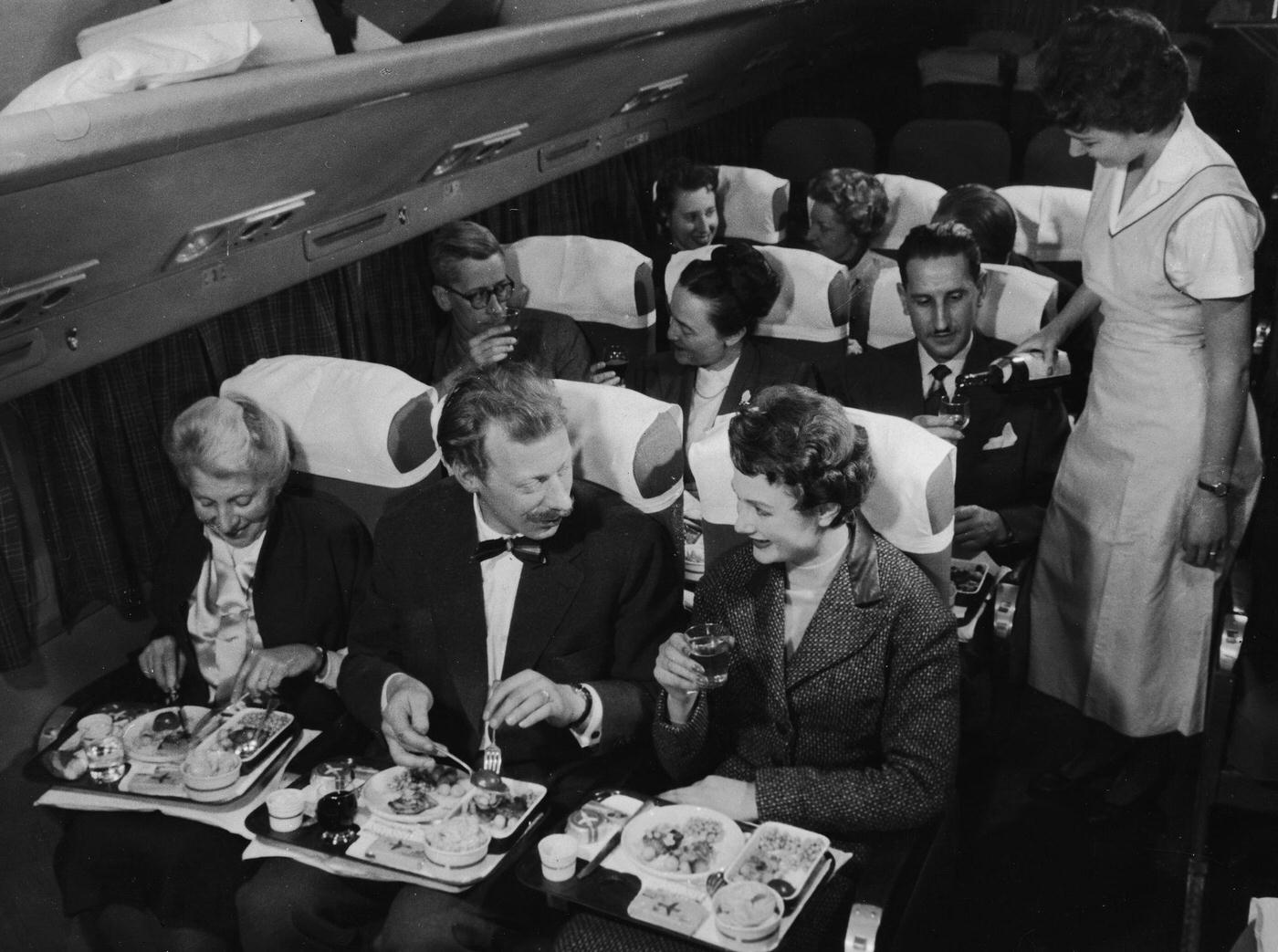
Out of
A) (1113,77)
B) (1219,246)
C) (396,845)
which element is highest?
(1113,77)

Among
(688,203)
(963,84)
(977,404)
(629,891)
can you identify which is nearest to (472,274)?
(688,203)

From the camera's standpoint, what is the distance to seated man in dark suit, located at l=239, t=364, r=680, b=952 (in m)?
2.62

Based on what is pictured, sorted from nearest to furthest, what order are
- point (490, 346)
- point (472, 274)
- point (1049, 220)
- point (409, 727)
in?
point (409, 727) < point (490, 346) < point (472, 274) < point (1049, 220)

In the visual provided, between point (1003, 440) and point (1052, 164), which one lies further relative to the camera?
point (1052, 164)

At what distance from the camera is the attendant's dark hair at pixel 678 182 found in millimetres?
5758

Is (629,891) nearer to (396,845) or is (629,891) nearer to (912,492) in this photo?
(396,845)

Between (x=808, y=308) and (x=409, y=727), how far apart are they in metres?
2.58

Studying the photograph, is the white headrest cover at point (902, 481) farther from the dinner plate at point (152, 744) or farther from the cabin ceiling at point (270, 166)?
the dinner plate at point (152, 744)

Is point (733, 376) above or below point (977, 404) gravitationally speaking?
below

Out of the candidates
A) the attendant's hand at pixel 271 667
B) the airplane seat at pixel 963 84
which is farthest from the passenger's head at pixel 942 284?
the airplane seat at pixel 963 84

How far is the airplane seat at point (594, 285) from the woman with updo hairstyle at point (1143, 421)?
1.81m

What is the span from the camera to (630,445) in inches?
119

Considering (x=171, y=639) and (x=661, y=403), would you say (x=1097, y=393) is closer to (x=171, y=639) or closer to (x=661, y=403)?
(x=661, y=403)

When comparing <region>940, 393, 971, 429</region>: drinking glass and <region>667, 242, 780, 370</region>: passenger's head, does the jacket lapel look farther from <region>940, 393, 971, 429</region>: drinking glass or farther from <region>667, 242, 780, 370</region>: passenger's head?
<region>667, 242, 780, 370</region>: passenger's head
